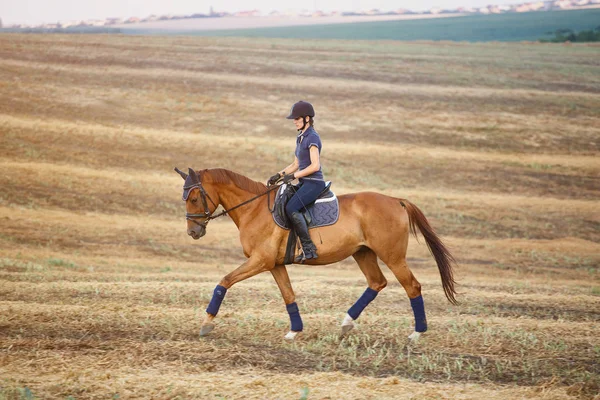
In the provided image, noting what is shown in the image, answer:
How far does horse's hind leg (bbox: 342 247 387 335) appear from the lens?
36.7ft

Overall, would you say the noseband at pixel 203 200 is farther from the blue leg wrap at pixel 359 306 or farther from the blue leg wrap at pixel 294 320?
the blue leg wrap at pixel 359 306

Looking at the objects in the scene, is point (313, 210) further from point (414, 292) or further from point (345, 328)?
point (414, 292)

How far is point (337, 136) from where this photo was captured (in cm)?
3438

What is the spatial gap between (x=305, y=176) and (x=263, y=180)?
57.8 ft

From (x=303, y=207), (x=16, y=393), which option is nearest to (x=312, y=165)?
(x=303, y=207)

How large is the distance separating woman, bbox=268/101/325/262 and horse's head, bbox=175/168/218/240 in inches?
44.7

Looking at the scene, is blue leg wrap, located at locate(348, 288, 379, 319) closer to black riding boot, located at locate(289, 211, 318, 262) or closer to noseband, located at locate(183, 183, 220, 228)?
black riding boot, located at locate(289, 211, 318, 262)

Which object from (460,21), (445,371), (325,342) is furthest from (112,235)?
(460,21)

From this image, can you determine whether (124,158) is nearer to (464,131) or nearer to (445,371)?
(464,131)

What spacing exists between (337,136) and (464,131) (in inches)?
269

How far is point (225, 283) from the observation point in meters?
10.8

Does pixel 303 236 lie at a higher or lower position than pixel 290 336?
higher

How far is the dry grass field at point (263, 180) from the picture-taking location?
9500mm

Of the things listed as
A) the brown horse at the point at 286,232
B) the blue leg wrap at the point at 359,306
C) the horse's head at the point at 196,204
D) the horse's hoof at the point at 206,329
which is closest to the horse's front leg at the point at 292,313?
the brown horse at the point at 286,232
